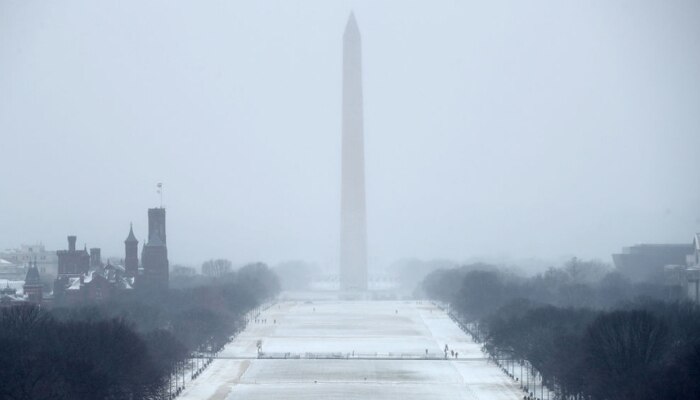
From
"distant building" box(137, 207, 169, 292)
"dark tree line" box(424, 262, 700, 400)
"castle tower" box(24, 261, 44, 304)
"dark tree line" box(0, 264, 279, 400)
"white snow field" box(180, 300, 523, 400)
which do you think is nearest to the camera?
"dark tree line" box(0, 264, 279, 400)

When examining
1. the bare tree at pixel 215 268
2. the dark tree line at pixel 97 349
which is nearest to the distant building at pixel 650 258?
the bare tree at pixel 215 268

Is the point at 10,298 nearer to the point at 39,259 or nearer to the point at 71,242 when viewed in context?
the point at 71,242

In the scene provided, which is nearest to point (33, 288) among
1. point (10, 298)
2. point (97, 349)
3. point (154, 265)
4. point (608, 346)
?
point (10, 298)

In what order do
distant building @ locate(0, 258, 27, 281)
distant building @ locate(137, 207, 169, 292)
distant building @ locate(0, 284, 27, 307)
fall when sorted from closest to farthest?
distant building @ locate(0, 284, 27, 307) → distant building @ locate(137, 207, 169, 292) → distant building @ locate(0, 258, 27, 281)

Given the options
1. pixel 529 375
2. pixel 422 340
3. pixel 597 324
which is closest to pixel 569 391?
pixel 597 324

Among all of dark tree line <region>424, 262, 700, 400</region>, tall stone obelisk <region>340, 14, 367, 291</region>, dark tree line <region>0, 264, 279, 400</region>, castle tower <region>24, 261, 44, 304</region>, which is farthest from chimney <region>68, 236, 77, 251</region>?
tall stone obelisk <region>340, 14, 367, 291</region>

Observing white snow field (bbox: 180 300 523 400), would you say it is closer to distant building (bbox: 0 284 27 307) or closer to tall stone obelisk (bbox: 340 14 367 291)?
distant building (bbox: 0 284 27 307)
